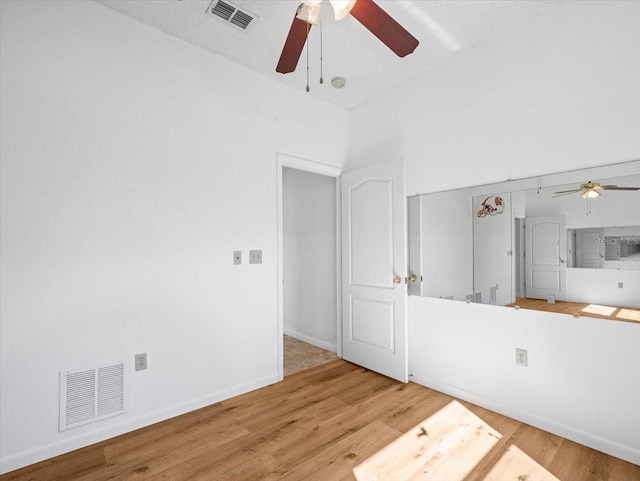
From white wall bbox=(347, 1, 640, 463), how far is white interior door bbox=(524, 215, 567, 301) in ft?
0.63

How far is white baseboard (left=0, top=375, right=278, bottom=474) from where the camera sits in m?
1.85

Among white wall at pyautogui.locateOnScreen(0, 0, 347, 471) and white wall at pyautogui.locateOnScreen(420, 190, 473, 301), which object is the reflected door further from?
white wall at pyautogui.locateOnScreen(0, 0, 347, 471)

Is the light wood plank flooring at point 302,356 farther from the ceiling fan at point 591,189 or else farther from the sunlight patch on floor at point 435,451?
the ceiling fan at point 591,189

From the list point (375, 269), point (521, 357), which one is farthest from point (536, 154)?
point (375, 269)

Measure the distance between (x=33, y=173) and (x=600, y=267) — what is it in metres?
3.50

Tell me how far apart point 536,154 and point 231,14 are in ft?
7.60

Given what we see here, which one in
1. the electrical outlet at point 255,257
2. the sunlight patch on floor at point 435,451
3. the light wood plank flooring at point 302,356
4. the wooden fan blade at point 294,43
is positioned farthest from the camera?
the light wood plank flooring at point 302,356

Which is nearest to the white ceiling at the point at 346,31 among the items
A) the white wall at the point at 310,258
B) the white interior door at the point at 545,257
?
the white wall at the point at 310,258

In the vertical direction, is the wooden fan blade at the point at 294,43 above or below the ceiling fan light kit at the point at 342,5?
below

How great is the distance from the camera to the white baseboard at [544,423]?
6.12ft

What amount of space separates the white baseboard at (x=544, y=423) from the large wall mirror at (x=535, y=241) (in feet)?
2.44

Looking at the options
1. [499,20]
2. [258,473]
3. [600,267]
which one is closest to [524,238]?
[600,267]

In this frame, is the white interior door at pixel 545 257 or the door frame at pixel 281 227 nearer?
the white interior door at pixel 545 257

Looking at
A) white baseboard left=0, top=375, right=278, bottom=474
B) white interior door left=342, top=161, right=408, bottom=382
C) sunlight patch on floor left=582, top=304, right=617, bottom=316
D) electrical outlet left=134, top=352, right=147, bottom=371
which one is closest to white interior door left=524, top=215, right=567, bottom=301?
sunlight patch on floor left=582, top=304, right=617, bottom=316
